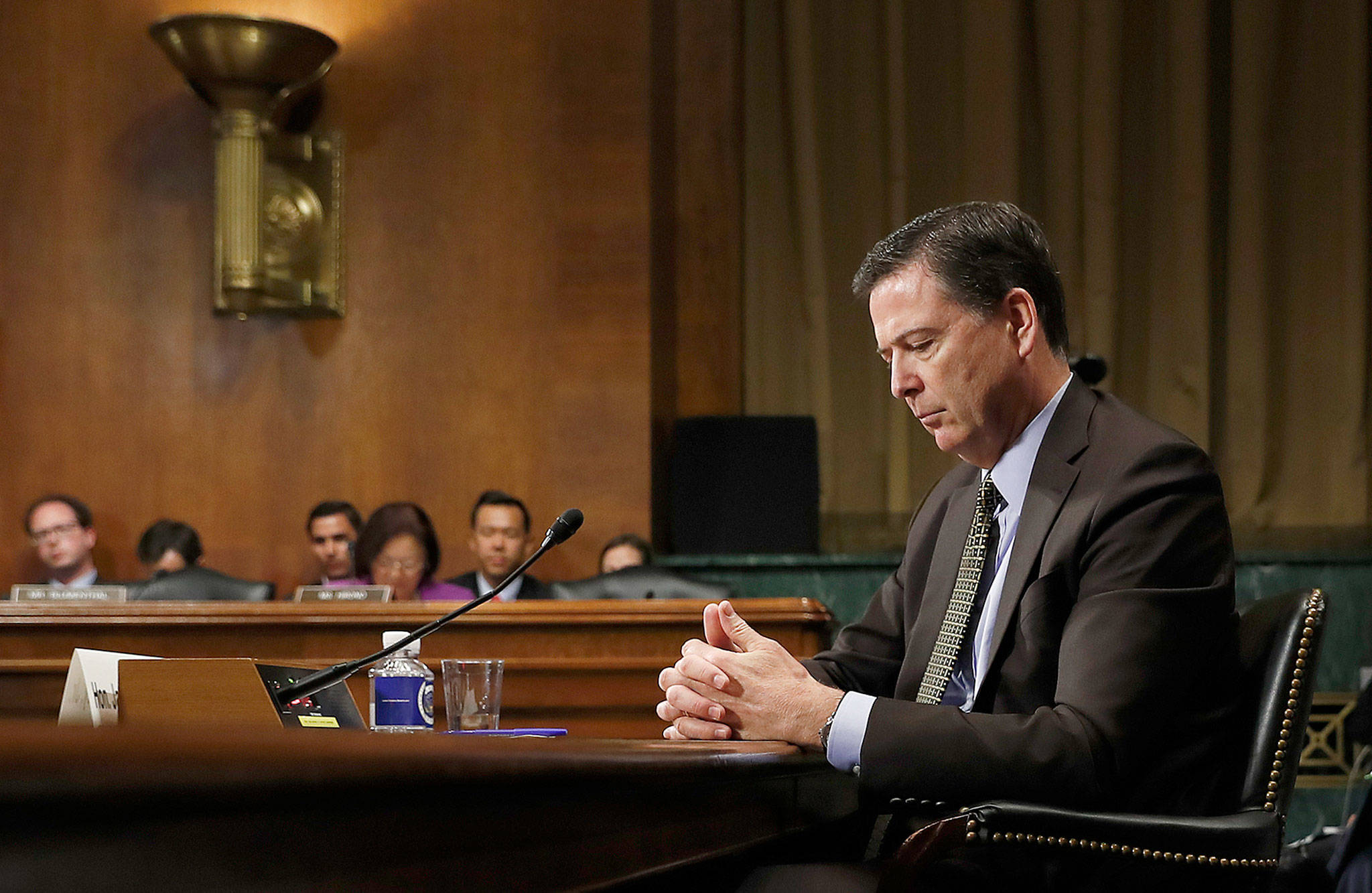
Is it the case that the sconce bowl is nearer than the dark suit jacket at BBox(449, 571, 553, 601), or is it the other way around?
the dark suit jacket at BBox(449, 571, 553, 601)

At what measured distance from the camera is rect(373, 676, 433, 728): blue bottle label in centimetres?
240

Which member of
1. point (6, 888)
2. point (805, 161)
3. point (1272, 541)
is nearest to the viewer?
point (6, 888)

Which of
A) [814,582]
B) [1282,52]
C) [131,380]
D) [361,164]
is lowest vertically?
[814,582]

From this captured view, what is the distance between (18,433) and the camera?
252 inches

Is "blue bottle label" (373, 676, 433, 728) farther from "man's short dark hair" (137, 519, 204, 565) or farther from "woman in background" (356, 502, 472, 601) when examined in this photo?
"man's short dark hair" (137, 519, 204, 565)

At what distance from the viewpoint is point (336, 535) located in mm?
5977

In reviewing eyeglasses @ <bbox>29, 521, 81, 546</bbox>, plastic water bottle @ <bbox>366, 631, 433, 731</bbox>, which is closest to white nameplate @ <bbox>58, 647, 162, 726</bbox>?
plastic water bottle @ <bbox>366, 631, 433, 731</bbox>

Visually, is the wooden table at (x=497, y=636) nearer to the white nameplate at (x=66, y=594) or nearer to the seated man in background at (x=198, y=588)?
the white nameplate at (x=66, y=594)

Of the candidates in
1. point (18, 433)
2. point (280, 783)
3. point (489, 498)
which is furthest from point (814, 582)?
point (280, 783)

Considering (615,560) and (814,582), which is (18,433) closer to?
(615,560)

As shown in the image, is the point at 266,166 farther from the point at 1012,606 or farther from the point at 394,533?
the point at 1012,606

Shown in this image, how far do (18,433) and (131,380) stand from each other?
1.80 feet

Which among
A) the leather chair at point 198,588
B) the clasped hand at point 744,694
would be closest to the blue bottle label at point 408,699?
the clasped hand at point 744,694

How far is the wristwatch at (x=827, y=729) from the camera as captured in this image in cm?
178
